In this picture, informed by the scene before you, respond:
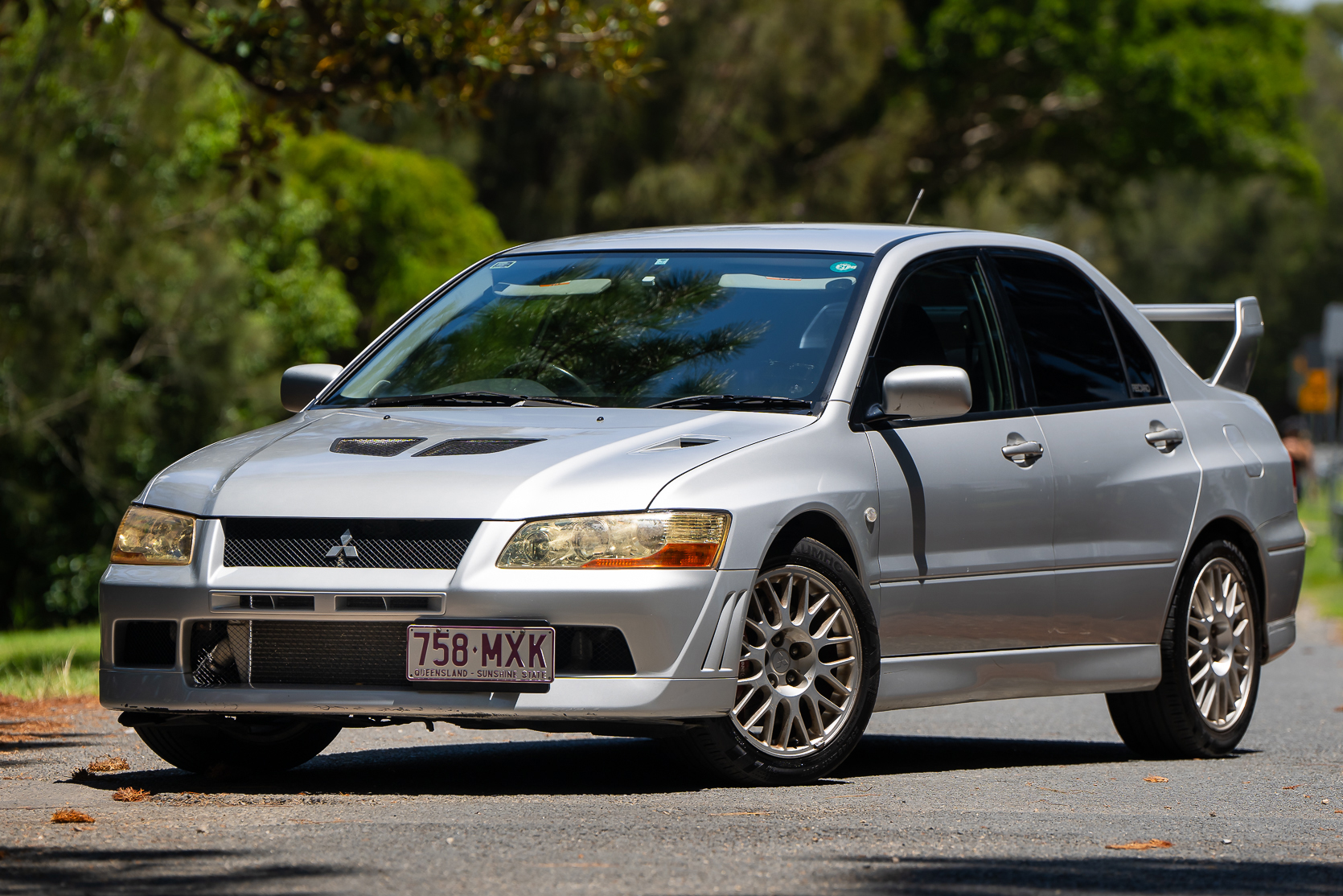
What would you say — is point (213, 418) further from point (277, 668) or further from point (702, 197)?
point (277, 668)

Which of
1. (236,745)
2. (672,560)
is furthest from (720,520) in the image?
(236,745)

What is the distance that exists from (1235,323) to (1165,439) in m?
1.16

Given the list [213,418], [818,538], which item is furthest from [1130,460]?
[213,418]

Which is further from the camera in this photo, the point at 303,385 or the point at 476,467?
the point at 303,385

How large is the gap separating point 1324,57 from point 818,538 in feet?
275

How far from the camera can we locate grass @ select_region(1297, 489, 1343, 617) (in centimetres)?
2056

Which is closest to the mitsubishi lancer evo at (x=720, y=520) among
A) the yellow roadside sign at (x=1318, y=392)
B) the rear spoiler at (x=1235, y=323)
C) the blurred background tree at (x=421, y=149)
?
the rear spoiler at (x=1235, y=323)

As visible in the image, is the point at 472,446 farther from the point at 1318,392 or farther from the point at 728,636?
the point at 1318,392

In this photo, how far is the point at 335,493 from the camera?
623 cm

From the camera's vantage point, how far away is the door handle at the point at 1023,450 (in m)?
7.44

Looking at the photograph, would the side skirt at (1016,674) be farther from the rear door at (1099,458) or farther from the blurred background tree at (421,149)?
the blurred background tree at (421,149)

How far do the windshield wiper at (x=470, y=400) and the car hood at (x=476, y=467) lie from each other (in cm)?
10

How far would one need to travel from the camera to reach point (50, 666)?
1131 cm

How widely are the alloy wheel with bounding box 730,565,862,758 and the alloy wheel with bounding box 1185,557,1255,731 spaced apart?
2.14 meters
